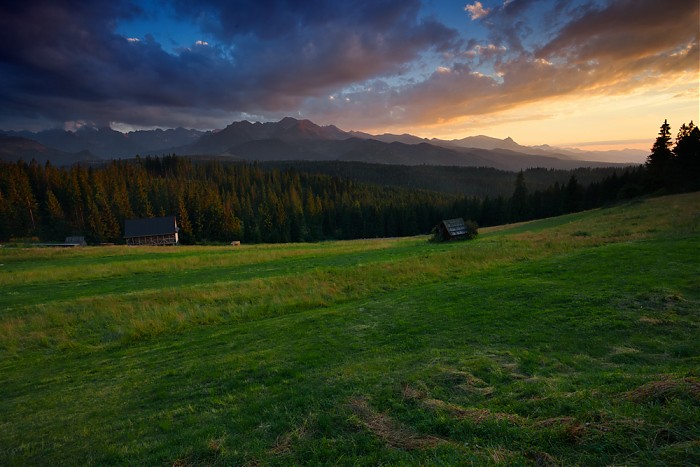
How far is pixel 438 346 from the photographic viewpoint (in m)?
10.9

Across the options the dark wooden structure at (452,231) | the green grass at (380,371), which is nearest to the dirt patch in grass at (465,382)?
the green grass at (380,371)

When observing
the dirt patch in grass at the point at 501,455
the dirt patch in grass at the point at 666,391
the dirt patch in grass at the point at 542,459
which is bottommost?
the dirt patch in grass at the point at 501,455

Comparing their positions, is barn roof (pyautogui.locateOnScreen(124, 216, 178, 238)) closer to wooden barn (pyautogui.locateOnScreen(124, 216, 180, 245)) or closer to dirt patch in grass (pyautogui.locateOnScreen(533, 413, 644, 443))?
wooden barn (pyautogui.locateOnScreen(124, 216, 180, 245))

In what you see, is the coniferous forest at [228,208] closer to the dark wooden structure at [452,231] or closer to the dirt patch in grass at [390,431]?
the dark wooden structure at [452,231]

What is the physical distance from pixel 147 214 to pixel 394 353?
379 feet

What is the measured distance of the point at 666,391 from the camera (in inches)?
224

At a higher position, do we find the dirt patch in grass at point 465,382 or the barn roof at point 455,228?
the barn roof at point 455,228

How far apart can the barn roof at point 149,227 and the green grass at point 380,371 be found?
7167 cm

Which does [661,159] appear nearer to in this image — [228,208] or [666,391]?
[666,391]

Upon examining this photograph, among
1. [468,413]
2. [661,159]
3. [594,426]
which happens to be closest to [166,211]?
[468,413]

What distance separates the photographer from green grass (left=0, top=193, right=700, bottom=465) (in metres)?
5.61

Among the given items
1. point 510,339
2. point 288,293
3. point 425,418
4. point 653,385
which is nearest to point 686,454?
point 653,385

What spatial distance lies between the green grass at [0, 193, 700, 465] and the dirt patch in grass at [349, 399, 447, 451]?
1.3 inches

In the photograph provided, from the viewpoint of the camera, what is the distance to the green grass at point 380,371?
Result: 5605 millimetres
